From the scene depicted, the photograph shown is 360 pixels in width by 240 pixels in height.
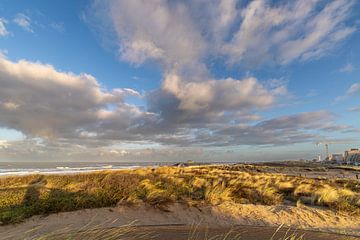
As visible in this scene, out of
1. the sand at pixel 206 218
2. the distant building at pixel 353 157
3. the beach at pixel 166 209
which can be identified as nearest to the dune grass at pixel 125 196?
the beach at pixel 166 209

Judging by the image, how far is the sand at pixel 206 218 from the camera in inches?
488

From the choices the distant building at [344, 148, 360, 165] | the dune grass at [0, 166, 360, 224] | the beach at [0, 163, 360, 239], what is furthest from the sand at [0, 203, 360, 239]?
the distant building at [344, 148, 360, 165]

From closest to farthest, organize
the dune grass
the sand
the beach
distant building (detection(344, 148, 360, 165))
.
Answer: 1. the beach
2. the sand
3. the dune grass
4. distant building (detection(344, 148, 360, 165))

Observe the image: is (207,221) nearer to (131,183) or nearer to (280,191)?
(131,183)

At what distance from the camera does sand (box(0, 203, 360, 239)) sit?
1238 centimetres

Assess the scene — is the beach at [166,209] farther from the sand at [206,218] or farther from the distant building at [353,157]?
the distant building at [353,157]

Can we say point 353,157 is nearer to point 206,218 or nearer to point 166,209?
point 206,218

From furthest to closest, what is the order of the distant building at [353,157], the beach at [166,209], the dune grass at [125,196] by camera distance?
the distant building at [353,157], the dune grass at [125,196], the beach at [166,209]

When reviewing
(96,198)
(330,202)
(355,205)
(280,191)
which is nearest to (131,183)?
(96,198)

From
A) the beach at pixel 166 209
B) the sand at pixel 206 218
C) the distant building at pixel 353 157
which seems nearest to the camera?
the beach at pixel 166 209

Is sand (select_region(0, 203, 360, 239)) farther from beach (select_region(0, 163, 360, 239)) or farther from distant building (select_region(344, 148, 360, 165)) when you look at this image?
distant building (select_region(344, 148, 360, 165))

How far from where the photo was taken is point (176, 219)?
13.4 metres

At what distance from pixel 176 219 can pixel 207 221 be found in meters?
1.53

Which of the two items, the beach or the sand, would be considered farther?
the sand
